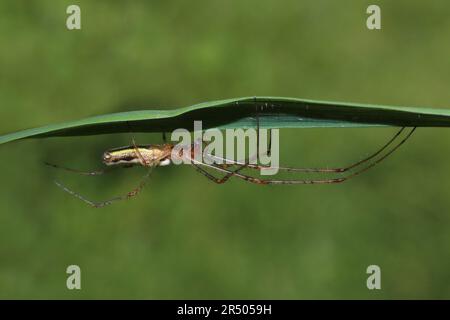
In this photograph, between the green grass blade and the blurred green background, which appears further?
the blurred green background

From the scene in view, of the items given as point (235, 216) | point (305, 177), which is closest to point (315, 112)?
point (305, 177)

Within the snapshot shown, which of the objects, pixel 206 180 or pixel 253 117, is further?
pixel 206 180

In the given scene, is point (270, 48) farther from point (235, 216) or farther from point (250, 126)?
point (250, 126)

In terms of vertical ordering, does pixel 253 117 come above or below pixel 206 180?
above

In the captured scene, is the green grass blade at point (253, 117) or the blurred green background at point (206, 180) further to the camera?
the blurred green background at point (206, 180)
